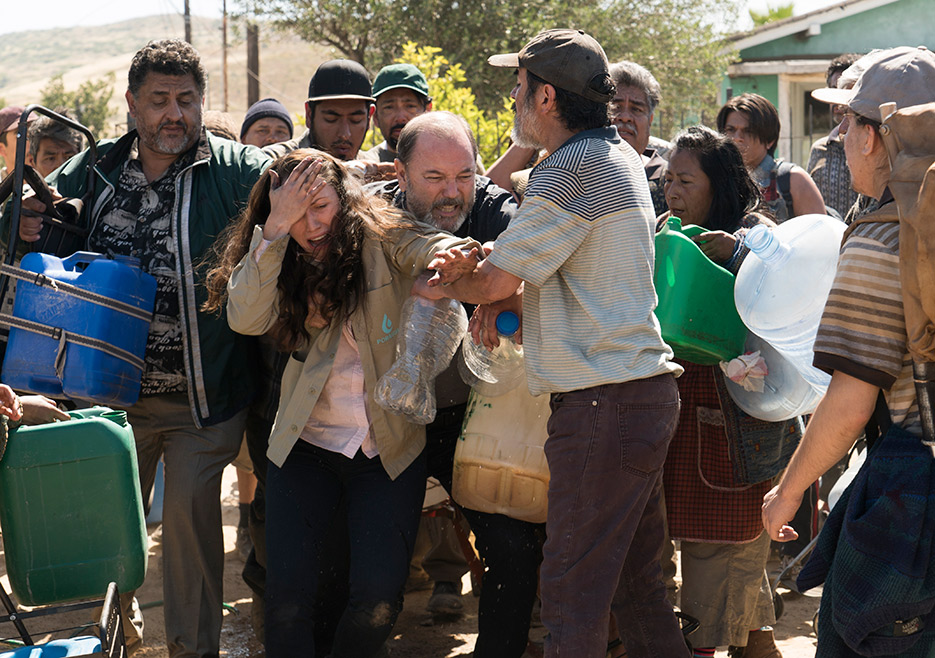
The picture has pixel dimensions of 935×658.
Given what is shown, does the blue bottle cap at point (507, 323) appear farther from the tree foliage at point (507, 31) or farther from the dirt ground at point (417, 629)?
the tree foliage at point (507, 31)

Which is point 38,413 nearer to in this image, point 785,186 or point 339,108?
point 339,108

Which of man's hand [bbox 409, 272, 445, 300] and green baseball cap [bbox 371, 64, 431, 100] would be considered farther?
green baseball cap [bbox 371, 64, 431, 100]

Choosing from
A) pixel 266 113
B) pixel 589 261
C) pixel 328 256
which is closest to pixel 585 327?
pixel 589 261

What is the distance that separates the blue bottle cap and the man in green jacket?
1.33 m

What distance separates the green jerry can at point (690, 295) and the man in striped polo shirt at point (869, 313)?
2.93 ft

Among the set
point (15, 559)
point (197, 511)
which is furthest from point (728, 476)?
point (15, 559)

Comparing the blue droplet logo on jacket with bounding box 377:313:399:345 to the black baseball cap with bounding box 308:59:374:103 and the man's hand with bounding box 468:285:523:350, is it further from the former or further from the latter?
the black baseball cap with bounding box 308:59:374:103

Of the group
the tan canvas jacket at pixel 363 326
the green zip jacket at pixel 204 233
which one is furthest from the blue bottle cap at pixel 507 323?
the green zip jacket at pixel 204 233

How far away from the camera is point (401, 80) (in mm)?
5613

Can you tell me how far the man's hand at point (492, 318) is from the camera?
3488mm

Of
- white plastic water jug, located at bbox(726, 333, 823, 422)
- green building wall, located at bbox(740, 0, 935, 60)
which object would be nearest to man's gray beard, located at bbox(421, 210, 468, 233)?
white plastic water jug, located at bbox(726, 333, 823, 422)


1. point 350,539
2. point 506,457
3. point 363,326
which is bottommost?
point 350,539

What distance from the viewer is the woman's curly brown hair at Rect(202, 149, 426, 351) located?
3.63m

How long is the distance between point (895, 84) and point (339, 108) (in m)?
3.23
